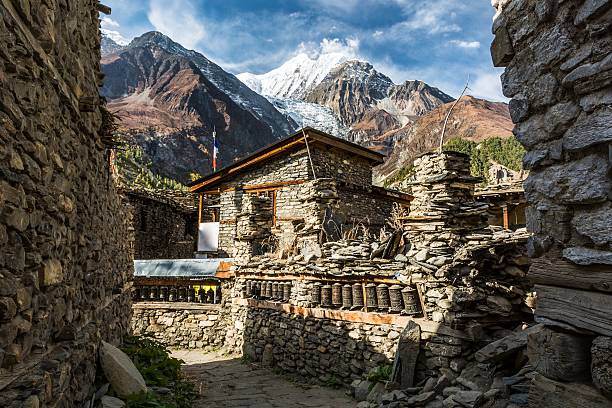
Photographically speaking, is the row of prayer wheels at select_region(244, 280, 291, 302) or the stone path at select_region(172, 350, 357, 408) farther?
the row of prayer wheels at select_region(244, 280, 291, 302)

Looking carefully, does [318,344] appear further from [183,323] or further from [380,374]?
[183,323]

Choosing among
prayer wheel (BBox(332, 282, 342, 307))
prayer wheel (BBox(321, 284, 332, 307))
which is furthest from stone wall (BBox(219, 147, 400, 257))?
prayer wheel (BBox(332, 282, 342, 307))

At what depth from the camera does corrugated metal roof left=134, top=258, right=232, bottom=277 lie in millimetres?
12406

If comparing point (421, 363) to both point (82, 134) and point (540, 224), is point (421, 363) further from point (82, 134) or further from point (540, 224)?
point (82, 134)

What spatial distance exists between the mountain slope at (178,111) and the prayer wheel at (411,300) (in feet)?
126

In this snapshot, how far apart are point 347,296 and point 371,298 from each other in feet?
2.13

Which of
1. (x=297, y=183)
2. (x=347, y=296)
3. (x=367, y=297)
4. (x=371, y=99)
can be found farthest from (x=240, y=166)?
(x=371, y=99)

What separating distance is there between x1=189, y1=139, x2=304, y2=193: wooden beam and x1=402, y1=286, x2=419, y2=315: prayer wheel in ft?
33.9

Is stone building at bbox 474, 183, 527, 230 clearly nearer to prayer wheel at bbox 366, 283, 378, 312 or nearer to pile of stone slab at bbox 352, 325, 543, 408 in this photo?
prayer wheel at bbox 366, 283, 378, 312

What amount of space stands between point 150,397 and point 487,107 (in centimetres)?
5009

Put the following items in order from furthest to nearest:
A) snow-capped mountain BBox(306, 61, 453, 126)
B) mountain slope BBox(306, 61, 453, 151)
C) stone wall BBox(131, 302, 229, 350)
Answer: snow-capped mountain BBox(306, 61, 453, 126), mountain slope BBox(306, 61, 453, 151), stone wall BBox(131, 302, 229, 350)

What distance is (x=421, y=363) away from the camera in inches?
245

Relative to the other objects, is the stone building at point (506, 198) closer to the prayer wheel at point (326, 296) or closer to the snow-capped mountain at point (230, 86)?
the prayer wheel at point (326, 296)

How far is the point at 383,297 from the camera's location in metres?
7.23
